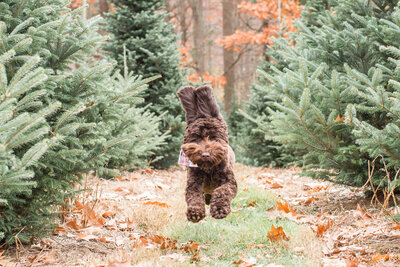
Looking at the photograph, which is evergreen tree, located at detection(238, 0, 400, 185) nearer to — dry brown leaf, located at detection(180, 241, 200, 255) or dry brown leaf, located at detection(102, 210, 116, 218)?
dry brown leaf, located at detection(180, 241, 200, 255)

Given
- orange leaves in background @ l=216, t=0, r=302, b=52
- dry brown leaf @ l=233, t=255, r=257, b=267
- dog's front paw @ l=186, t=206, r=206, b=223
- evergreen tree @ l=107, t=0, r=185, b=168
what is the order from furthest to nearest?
orange leaves in background @ l=216, t=0, r=302, b=52, evergreen tree @ l=107, t=0, r=185, b=168, dry brown leaf @ l=233, t=255, r=257, b=267, dog's front paw @ l=186, t=206, r=206, b=223

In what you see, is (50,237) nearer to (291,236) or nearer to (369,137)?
(291,236)

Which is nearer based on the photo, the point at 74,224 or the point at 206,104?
the point at 206,104

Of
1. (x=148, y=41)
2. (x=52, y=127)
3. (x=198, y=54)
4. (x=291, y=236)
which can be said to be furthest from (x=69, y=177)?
(x=198, y=54)

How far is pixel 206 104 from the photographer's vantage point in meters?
3.45

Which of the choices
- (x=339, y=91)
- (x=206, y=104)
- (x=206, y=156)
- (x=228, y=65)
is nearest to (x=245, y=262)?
(x=206, y=156)

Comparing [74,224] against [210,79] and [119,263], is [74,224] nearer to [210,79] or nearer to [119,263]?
[119,263]

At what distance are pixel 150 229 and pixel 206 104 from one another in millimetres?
1620

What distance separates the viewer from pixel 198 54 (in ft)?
62.6

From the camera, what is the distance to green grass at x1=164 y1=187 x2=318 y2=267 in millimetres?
3318

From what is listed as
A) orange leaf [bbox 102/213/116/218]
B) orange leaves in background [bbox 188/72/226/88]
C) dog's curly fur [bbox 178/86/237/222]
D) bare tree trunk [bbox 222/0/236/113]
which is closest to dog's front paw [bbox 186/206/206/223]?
dog's curly fur [bbox 178/86/237/222]

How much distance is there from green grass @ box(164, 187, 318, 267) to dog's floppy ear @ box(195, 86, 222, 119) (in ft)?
4.02

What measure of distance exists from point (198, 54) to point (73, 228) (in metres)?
15.8

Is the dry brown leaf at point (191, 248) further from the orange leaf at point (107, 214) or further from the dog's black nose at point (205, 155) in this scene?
the orange leaf at point (107, 214)
